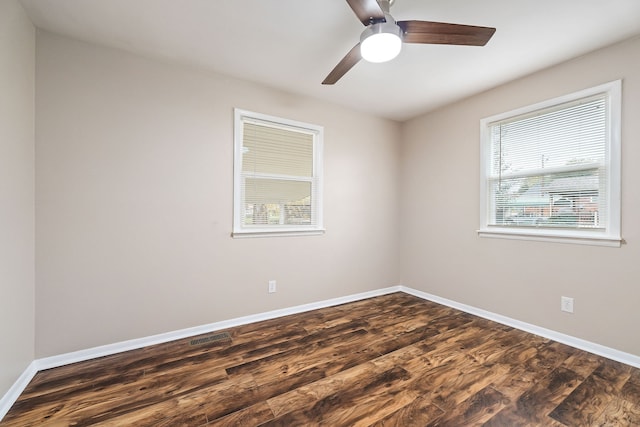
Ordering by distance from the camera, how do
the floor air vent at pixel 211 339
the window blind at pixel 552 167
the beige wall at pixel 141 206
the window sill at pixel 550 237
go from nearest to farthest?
the beige wall at pixel 141 206 → the window sill at pixel 550 237 → the window blind at pixel 552 167 → the floor air vent at pixel 211 339

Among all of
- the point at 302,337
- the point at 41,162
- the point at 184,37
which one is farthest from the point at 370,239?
the point at 41,162

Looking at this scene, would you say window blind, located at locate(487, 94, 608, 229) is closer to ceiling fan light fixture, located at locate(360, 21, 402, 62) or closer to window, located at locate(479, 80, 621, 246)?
Answer: window, located at locate(479, 80, 621, 246)

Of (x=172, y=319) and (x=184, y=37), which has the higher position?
(x=184, y=37)

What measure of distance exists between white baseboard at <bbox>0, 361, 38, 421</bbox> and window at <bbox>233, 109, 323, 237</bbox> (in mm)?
1710

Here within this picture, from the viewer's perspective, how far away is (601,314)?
2236mm

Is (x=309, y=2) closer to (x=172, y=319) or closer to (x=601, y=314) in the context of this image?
(x=172, y=319)

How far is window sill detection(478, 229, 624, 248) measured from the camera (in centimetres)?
220

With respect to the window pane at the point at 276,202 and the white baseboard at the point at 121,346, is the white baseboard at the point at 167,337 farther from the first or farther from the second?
the window pane at the point at 276,202

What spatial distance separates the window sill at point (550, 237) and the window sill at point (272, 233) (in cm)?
193

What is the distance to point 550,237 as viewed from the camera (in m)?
2.52

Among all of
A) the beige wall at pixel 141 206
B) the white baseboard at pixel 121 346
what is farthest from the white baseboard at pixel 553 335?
the beige wall at pixel 141 206

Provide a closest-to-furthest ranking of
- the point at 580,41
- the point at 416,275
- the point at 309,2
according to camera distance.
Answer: the point at 309,2 < the point at 580,41 < the point at 416,275

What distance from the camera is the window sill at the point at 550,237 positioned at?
2.20m

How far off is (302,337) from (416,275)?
6.71 ft
